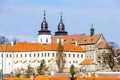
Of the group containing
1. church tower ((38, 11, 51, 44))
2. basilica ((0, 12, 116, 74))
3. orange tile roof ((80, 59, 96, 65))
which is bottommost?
orange tile roof ((80, 59, 96, 65))

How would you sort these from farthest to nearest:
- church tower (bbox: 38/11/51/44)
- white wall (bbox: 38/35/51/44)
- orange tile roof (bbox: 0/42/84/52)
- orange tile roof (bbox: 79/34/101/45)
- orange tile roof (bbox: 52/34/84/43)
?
church tower (bbox: 38/11/51/44) → white wall (bbox: 38/35/51/44) → orange tile roof (bbox: 52/34/84/43) → orange tile roof (bbox: 79/34/101/45) → orange tile roof (bbox: 0/42/84/52)

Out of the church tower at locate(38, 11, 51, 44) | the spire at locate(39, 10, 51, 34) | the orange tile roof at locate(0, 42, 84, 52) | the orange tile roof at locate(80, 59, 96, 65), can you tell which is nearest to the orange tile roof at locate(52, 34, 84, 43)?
the church tower at locate(38, 11, 51, 44)

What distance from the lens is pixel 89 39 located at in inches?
5300

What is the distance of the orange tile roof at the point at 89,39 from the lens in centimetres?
13262

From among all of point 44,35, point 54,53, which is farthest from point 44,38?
point 54,53

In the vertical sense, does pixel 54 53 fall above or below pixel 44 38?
below

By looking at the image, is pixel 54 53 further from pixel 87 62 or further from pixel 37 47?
pixel 87 62

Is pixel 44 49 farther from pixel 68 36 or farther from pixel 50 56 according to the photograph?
pixel 68 36

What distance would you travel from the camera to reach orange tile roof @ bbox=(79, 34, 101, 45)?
132625 millimetres

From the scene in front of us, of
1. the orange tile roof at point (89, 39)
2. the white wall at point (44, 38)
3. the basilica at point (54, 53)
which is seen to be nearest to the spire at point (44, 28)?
the white wall at point (44, 38)

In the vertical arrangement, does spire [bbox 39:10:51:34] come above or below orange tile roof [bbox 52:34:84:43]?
above

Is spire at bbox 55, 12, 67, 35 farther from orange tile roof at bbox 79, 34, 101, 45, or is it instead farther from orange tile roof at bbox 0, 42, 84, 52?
orange tile roof at bbox 0, 42, 84, 52

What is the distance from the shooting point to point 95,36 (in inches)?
5276

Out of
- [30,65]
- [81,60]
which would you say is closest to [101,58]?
[81,60]
